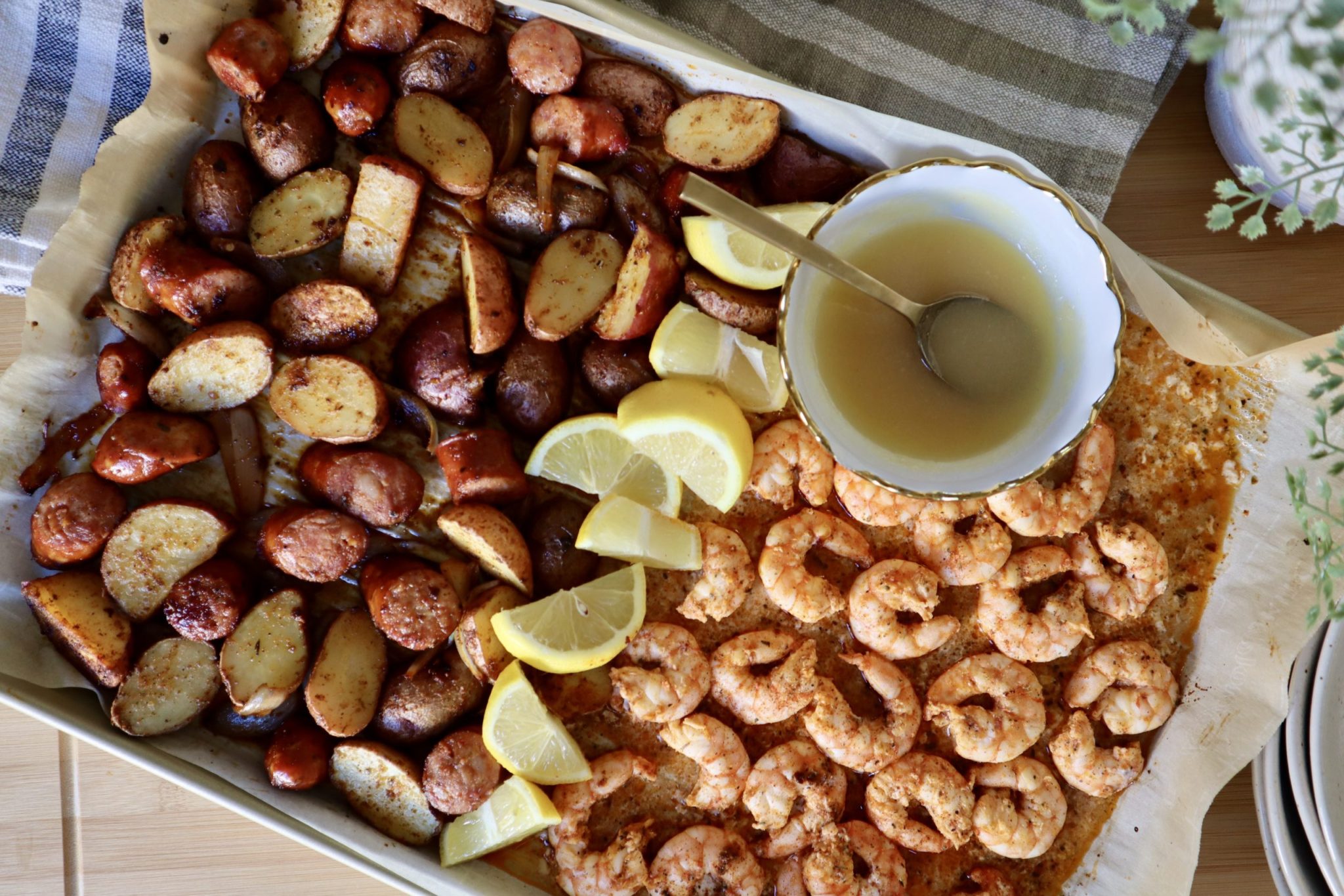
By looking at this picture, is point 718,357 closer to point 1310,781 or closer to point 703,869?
point 703,869

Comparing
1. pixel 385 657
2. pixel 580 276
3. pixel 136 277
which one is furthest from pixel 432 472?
pixel 136 277

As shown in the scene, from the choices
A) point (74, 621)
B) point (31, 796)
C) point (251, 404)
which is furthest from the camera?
point (31, 796)

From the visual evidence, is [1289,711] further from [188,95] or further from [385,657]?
[188,95]

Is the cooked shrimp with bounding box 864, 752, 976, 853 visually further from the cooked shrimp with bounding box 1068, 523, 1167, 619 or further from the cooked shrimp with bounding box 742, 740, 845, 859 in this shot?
the cooked shrimp with bounding box 1068, 523, 1167, 619

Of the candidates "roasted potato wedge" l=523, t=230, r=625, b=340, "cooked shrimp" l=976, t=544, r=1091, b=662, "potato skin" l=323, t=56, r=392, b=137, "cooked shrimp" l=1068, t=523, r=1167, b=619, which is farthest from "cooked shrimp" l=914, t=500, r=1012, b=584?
"potato skin" l=323, t=56, r=392, b=137

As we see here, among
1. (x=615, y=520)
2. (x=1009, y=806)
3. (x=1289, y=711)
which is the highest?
(x=1289, y=711)

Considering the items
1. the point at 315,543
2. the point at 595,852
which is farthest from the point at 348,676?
the point at 595,852

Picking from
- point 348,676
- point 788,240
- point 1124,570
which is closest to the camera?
point 788,240

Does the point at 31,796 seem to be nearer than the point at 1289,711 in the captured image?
No
